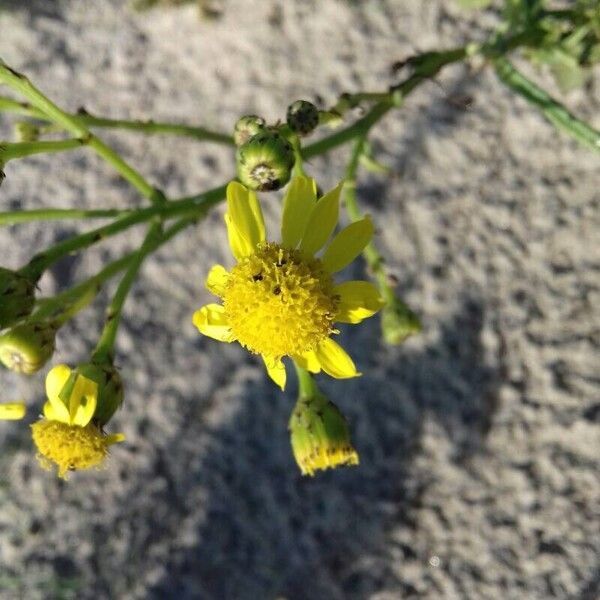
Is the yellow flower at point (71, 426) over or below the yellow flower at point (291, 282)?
below

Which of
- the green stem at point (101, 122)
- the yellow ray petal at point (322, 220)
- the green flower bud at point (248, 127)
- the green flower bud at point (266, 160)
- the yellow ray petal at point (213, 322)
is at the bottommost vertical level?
the yellow ray petal at point (213, 322)

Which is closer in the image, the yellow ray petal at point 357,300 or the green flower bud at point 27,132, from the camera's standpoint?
the yellow ray petal at point 357,300

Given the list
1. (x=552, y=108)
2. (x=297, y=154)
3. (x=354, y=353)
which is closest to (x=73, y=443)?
(x=297, y=154)

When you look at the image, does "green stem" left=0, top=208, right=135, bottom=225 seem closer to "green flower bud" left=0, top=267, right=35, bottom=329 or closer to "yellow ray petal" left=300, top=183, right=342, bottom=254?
"green flower bud" left=0, top=267, right=35, bottom=329

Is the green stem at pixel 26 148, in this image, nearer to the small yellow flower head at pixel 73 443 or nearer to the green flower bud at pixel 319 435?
the small yellow flower head at pixel 73 443

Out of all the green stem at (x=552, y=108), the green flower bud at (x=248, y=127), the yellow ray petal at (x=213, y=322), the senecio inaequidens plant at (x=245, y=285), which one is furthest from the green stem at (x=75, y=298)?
the green stem at (x=552, y=108)

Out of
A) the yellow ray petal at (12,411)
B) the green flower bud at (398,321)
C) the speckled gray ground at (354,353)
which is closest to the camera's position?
the yellow ray petal at (12,411)

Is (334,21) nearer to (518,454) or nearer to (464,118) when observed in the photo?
(464,118)

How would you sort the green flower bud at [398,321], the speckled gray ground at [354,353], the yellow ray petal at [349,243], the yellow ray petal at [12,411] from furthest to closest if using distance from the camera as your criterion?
the speckled gray ground at [354,353]
the green flower bud at [398,321]
the yellow ray petal at [12,411]
the yellow ray petal at [349,243]
